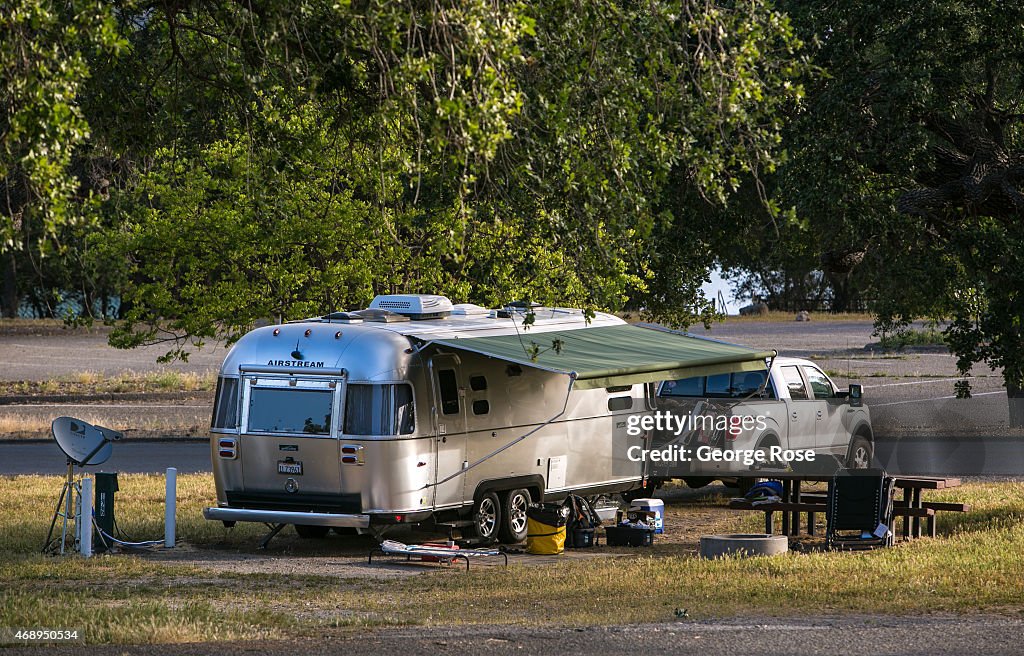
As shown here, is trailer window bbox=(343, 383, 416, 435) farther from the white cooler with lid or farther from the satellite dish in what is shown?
the white cooler with lid

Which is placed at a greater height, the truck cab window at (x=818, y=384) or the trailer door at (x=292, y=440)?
the truck cab window at (x=818, y=384)

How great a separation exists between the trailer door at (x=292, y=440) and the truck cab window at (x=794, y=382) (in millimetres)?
7334

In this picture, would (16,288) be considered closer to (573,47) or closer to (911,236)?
(911,236)

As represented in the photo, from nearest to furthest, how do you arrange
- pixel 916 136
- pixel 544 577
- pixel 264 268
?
pixel 544 577, pixel 916 136, pixel 264 268

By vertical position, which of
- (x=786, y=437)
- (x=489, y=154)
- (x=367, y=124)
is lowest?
(x=786, y=437)

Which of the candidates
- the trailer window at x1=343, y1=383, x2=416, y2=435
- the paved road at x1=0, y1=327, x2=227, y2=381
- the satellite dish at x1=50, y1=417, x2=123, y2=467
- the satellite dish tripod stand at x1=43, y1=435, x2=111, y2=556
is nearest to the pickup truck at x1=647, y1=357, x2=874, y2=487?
the trailer window at x1=343, y1=383, x2=416, y2=435

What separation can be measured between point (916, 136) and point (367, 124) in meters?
7.52

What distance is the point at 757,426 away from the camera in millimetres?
18734

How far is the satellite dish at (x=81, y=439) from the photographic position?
48.6 ft

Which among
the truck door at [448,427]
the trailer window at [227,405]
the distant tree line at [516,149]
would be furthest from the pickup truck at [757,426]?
the trailer window at [227,405]

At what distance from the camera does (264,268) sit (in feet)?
67.8

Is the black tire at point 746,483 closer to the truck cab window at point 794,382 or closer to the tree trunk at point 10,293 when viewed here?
the truck cab window at point 794,382

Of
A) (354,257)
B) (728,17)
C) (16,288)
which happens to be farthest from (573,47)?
(16,288)

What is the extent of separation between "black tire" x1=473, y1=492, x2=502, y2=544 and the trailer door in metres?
1.70
